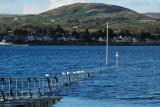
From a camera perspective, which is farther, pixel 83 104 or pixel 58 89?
pixel 58 89

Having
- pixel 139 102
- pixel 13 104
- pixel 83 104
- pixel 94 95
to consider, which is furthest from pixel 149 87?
pixel 13 104

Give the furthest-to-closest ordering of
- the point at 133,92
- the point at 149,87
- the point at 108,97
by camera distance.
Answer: the point at 149,87
the point at 133,92
the point at 108,97

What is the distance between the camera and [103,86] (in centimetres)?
5806

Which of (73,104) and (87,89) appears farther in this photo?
(87,89)

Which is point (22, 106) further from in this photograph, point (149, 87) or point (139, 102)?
point (149, 87)

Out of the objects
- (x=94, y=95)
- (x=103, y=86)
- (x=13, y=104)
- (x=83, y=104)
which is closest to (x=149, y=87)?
(x=103, y=86)

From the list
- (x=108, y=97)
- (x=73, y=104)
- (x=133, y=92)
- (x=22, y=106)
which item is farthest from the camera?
(x=133, y=92)

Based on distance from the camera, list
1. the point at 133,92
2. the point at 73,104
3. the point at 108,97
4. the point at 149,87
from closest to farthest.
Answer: the point at 73,104, the point at 108,97, the point at 133,92, the point at 149,87

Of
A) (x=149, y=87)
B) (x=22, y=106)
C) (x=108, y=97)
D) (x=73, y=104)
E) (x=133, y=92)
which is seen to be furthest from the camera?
(x=149, y=87)

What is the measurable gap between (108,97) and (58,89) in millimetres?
9294

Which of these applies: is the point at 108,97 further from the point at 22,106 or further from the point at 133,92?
the point at 22,106

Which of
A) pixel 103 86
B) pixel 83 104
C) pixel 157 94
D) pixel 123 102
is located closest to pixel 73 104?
pixel 83 104

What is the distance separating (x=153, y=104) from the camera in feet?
131

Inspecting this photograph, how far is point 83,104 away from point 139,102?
5.93m
